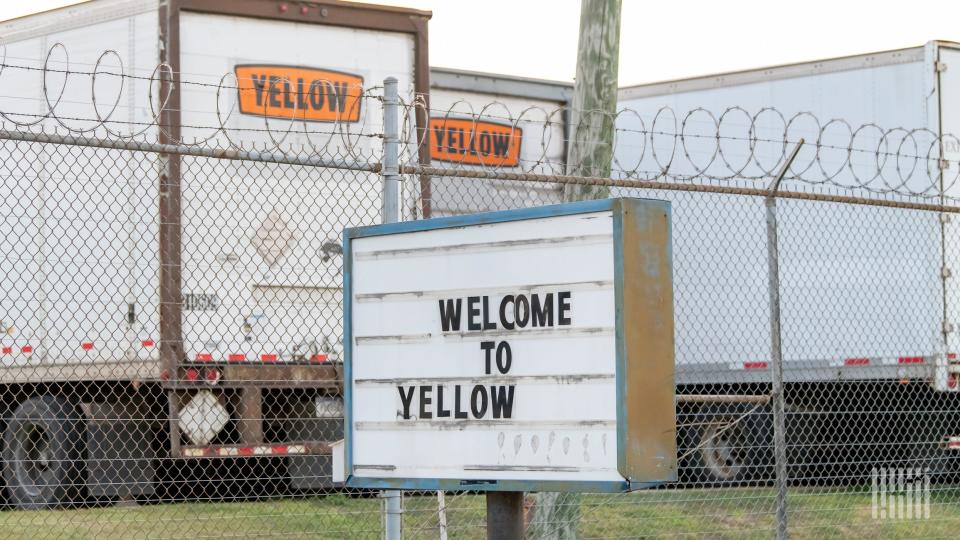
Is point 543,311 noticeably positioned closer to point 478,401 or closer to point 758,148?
point 478,401

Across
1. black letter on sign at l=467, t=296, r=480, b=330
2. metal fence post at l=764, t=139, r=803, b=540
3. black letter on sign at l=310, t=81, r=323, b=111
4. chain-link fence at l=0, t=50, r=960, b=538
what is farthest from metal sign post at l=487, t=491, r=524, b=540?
black letter on sign at l=310, t=81, r=323, b=111

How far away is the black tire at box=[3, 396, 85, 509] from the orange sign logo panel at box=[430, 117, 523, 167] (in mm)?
4377

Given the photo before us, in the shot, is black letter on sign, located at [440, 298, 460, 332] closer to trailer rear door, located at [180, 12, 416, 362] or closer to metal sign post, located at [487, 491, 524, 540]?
metal sign post, located at [487, 491, 524, 540]

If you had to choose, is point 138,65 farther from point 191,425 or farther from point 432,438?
point 432,438

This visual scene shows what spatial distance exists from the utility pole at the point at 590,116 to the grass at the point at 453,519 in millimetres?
1292

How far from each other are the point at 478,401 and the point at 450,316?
0.36 m

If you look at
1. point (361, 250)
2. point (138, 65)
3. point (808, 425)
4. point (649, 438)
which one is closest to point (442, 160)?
point (138, 65)

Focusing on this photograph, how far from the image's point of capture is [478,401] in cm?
545

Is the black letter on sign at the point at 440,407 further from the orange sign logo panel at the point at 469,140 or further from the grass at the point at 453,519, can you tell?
the orange sign logo panel at the point at 469,140

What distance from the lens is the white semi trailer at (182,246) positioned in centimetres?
1161

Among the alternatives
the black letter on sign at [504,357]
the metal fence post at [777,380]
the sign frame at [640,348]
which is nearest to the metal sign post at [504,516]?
the sign frame at [640,348]

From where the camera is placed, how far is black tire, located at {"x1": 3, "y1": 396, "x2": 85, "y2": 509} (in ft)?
39.7

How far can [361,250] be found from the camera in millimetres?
5926

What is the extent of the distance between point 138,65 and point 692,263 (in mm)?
7345
